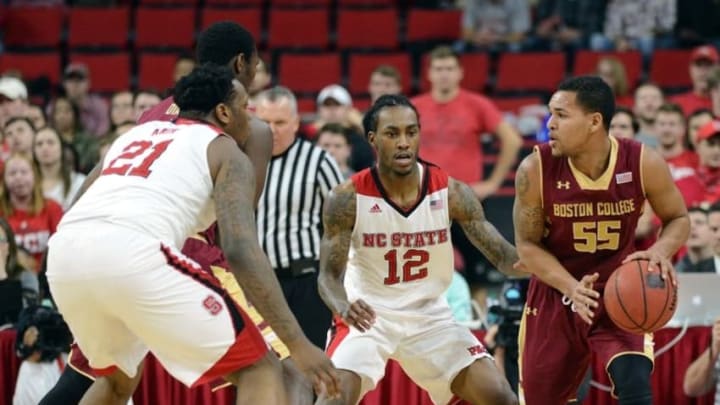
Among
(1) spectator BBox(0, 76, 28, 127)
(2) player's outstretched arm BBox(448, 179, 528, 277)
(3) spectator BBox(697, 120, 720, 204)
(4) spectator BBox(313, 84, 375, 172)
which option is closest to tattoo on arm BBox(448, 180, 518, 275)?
(2) player's outstretched arm BBox(448, 179, 528, 277)

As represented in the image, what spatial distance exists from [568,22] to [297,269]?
6881mm

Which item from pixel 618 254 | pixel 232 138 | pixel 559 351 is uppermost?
pixel 232 138

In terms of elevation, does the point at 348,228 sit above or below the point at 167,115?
below

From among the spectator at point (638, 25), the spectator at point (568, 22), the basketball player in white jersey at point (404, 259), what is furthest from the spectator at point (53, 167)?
the spectator at point (638, 25)

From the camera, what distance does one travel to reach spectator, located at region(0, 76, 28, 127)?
36.2ft

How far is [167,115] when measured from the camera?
6027 mm

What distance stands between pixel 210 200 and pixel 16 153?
4.66 m

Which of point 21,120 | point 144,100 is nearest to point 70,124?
point 21,120

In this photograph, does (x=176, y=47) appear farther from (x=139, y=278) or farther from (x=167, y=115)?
(x=139, y=278)

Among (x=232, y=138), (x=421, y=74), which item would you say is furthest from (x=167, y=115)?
(x=421, y=74)

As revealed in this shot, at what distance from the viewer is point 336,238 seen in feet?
21.8

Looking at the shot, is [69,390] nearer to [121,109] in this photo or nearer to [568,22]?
[121,109]

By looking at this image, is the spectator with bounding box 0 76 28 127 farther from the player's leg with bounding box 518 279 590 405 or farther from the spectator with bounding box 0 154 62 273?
the player's leg with bounding box 518 279 590 405

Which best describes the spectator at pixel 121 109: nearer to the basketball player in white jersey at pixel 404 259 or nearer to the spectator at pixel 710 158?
the spectator at pixel 710 158
